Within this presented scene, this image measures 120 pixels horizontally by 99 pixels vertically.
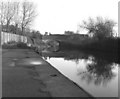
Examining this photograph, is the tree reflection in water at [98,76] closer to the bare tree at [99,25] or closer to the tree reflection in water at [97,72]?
the tree reflection in water at [97,72]

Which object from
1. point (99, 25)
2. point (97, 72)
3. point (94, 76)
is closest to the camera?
point (94, 76)

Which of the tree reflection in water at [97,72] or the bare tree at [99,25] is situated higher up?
the bare tree at [99,25]

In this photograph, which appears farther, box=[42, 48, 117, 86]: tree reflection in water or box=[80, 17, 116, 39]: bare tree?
box=[80, 17, 116, 39]: bare tree

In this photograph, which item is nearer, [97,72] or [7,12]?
[97,72]

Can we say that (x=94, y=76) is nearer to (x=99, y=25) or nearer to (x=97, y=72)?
(x=97, y=72)

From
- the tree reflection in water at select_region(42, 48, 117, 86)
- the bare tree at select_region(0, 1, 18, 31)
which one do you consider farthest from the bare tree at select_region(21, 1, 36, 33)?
the tree reflection in water at select_region(42, 48, 117, 86)

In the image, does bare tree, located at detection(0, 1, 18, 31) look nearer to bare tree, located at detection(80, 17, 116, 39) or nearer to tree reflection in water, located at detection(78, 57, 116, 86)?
bare tree, located at detection(80, 17, 116, 39)

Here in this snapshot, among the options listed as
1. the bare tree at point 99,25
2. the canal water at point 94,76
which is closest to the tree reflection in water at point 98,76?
the canal water at point 94,76

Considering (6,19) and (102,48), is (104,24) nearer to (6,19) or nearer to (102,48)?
(102,48)

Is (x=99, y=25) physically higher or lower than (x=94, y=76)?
higher

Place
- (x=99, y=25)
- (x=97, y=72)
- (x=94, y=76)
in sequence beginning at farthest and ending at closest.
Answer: (x=99, y=25) → (x=97, y=72) → (x=94, y=76)

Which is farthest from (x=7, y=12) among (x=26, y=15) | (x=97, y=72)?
(x=97, y=72)

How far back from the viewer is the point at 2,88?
6469mm

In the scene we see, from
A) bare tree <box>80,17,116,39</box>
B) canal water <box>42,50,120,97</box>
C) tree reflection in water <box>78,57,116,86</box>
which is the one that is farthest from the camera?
bare tree <box>80,17,116,39</box>
